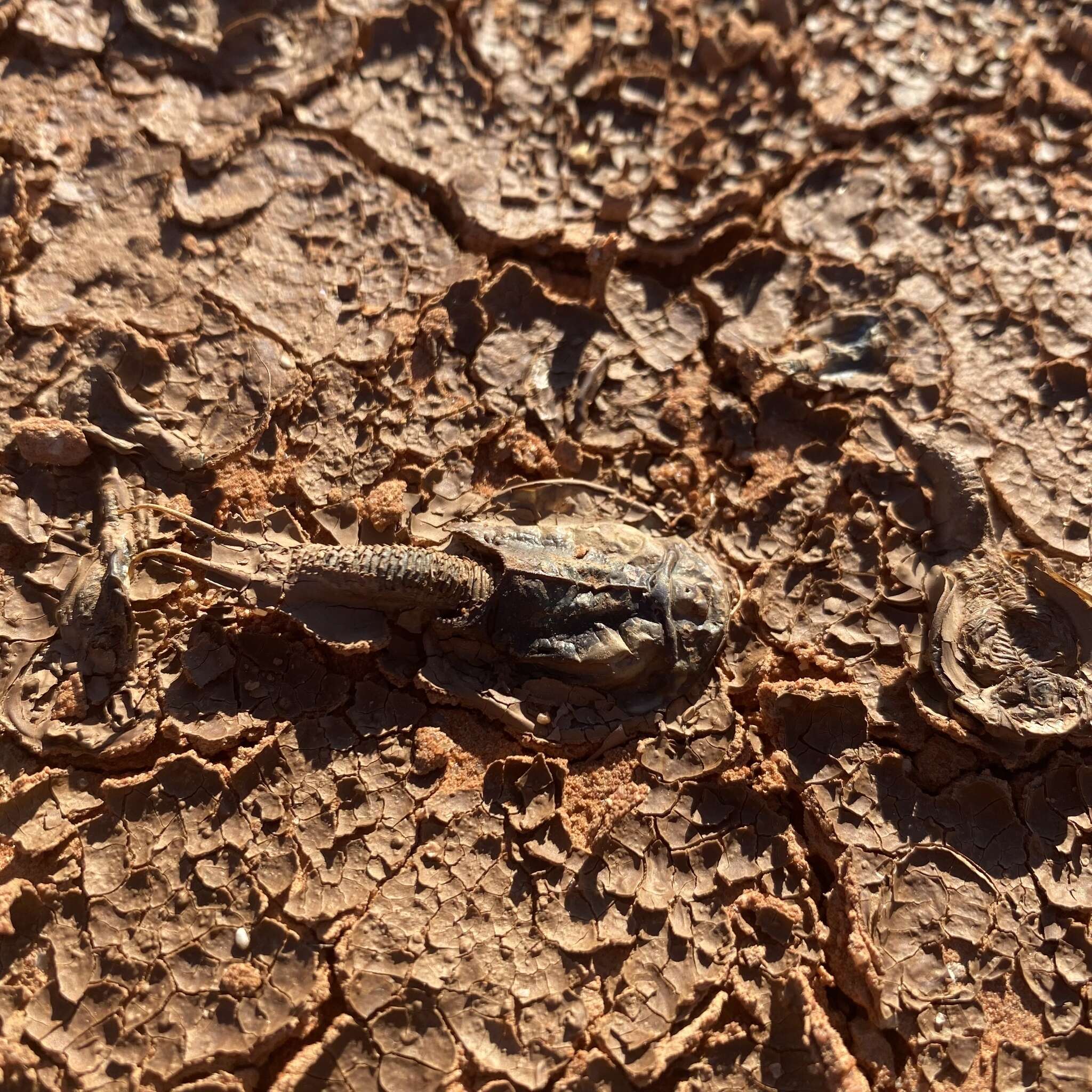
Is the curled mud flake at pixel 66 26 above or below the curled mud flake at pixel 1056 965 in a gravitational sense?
above

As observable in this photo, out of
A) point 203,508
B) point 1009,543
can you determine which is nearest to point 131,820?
point 203,508

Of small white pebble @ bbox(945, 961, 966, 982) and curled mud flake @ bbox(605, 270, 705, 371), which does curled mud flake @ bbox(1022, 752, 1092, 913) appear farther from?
curled mud flake @ bbox(605, 270, 705, 371)

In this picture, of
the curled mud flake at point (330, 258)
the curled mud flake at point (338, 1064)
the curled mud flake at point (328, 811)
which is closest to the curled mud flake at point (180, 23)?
the curled mud flake at point (330, 258)

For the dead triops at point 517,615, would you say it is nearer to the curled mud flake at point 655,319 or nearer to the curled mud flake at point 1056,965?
the curled mud flake at point 655,319

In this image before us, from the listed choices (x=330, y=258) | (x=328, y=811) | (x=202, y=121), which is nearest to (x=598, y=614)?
(x=328, y=811)

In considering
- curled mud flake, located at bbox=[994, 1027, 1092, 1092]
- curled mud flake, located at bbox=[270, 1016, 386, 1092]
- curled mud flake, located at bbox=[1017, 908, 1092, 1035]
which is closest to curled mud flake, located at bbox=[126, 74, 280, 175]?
curled mud flake, located at bbox=[270, 1016, 386, 1092]

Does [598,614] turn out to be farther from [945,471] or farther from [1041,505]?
[1041,505]
